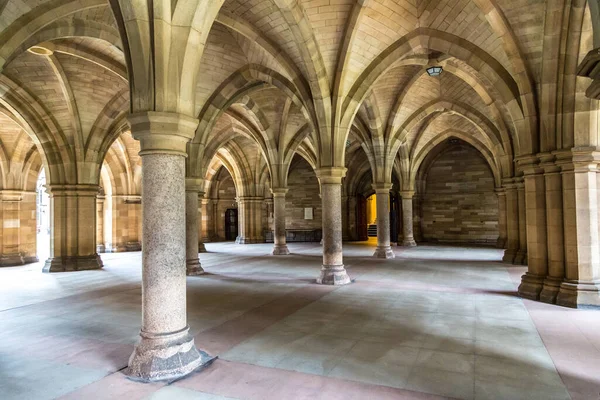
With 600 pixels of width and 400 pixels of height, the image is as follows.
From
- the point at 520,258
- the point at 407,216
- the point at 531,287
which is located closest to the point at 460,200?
the point at 407,216

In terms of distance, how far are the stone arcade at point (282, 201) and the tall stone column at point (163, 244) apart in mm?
21

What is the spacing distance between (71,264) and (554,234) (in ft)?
40.7

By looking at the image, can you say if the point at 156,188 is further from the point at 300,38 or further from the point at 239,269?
the point at 239,269

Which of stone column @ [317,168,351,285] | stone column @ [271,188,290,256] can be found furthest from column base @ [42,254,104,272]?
stone column @ [317,168,351,285]

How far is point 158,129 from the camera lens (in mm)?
3922

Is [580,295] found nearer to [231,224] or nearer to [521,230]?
[521,230]

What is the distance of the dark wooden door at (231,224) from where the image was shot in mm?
26094

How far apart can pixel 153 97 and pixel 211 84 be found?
6.71 m

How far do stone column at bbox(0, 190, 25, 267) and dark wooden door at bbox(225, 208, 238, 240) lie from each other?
43.1 ft

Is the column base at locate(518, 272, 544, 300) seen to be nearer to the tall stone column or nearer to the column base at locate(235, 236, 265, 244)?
the tall stone column

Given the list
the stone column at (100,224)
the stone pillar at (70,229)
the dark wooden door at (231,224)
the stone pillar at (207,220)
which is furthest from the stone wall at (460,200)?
the stone pillar at (70,229)

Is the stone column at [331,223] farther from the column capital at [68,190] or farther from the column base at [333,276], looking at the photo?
the column capital at [68,190]

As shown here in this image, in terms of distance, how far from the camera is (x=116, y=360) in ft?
13.4

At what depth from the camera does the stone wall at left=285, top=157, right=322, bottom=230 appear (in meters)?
24.8
